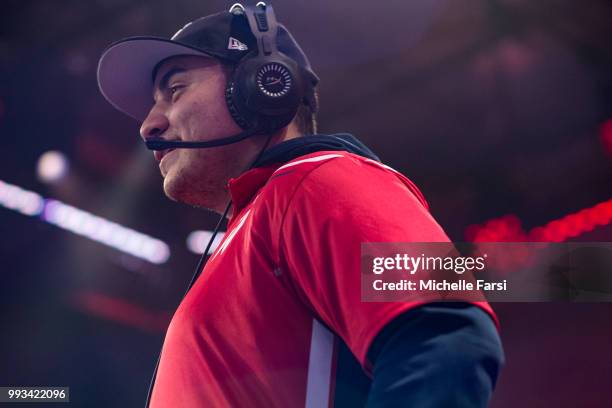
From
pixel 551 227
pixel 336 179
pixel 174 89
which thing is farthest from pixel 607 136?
pixel 336 179

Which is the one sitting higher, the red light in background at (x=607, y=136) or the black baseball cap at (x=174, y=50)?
the red light in background at (x=607, y=136)

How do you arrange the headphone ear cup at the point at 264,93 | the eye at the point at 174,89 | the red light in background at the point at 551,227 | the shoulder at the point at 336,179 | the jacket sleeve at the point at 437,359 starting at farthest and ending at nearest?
1. the red light in background at the point at 551,227
2. the eye at the point at 174,89
3. the headphone ear cup at the point at 264,93
4. the shoulder at the point at 336,179
5. the jacket sleeve at the point at 437,359

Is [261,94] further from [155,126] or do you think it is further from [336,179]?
[336,179]

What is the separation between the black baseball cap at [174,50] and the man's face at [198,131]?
0.04 metres

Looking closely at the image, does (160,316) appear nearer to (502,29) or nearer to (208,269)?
(502,29)

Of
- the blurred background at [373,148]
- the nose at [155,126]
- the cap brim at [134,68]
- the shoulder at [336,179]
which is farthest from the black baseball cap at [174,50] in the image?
the blurred background at [373,148]

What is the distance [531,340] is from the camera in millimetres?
3547

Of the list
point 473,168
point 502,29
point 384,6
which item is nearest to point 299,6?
point 384,6

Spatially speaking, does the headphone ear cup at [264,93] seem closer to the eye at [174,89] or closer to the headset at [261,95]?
the headset at [261,95]

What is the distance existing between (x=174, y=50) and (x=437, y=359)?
83 centimetres

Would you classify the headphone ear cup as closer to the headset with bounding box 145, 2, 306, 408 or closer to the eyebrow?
the headset with bounding box 145, 2, 306, 408

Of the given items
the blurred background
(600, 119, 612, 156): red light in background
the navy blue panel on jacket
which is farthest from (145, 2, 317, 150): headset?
(600, 119, 612, 156): red light in background

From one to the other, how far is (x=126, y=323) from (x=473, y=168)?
2981 mm

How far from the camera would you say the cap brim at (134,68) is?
1.08m
